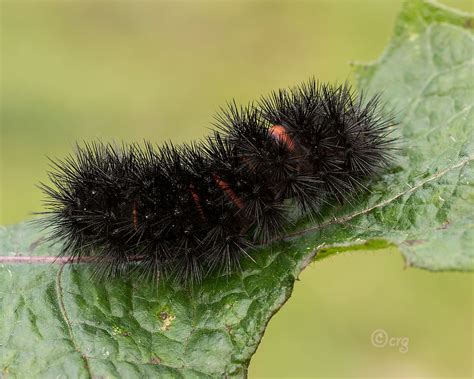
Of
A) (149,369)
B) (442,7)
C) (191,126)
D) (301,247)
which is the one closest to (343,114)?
(301,247)

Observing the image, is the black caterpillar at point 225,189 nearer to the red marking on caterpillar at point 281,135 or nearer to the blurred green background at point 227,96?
the red marking on caterpillar at point 281,135

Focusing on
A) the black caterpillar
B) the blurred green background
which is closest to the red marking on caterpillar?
the black caterpillar

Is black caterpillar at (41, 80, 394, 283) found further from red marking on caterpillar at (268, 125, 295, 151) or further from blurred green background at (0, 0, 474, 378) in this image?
blurred green background at (0, 0, 474, 378)

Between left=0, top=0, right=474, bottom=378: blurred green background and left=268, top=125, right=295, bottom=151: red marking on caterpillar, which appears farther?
left=0, top=0, right=474, bottom=378: blurred green background

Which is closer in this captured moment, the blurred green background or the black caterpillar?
the black caterpillar

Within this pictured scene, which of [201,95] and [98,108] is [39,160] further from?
[201,95]

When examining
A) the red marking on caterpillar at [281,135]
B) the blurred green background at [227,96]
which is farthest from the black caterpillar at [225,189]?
the blurred green background at [227,96]

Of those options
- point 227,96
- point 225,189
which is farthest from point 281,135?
point 227,96
